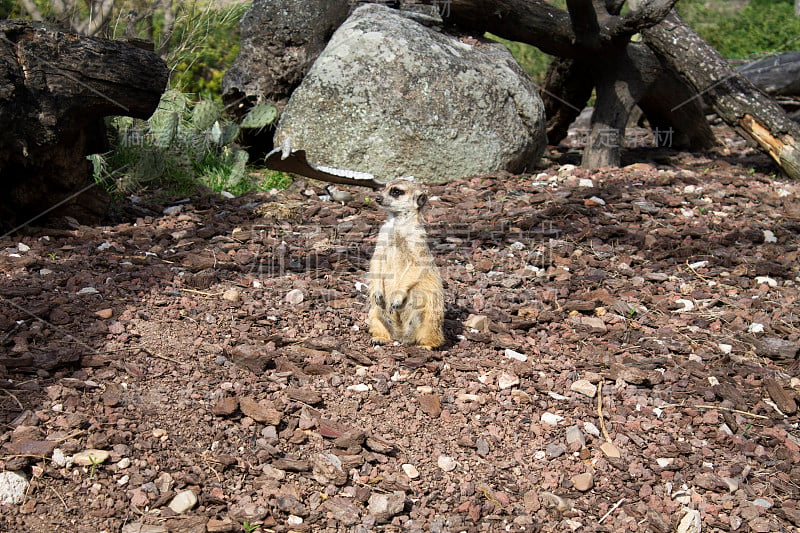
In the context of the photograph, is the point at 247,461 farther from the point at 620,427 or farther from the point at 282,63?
the point at 282,63

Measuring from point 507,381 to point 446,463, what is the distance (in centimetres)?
72

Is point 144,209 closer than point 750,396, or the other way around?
point 750,396

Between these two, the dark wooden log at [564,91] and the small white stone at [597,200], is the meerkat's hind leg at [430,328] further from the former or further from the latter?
the dark wooden log at [564,91]

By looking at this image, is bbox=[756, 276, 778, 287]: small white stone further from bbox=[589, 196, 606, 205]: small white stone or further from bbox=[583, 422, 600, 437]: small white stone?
bbox=[583, 422, 600, 437]: small white stone

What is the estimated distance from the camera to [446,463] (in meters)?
3.09

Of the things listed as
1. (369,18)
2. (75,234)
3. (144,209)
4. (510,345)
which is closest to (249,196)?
(144,209)

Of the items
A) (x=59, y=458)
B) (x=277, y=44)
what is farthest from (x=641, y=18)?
(x=59, y=458)

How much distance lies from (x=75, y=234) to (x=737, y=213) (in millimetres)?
5046

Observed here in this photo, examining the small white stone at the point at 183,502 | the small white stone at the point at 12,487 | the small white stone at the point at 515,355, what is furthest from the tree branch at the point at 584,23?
the small white stone at the point at 12,487

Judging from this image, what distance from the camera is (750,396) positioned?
3658 mm

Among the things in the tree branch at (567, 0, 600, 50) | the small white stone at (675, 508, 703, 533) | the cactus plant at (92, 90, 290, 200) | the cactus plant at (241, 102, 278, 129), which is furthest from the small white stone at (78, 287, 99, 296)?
the tree branch at (567, 0, 600, 50)

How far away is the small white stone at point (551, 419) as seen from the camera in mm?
3416

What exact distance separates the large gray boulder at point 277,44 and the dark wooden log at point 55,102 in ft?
7.18

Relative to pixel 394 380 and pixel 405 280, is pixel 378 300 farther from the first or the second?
pixel 394 380
